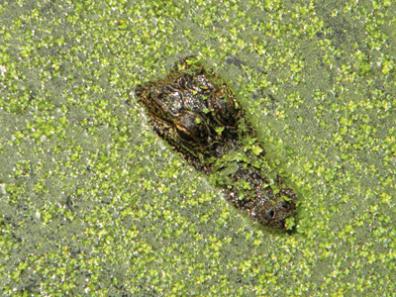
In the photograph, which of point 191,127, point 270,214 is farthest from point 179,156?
point 270,214

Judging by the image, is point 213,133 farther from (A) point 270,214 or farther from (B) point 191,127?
(A) point 270,214

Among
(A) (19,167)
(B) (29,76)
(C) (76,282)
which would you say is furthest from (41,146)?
(C) (76,282)

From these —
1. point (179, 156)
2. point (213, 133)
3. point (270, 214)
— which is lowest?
point (270, 214)

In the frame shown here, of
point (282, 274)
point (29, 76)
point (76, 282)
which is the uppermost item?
point (29, 76)

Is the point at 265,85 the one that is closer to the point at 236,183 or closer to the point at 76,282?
the point at 236,183

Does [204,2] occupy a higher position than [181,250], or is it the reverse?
[204,2]
